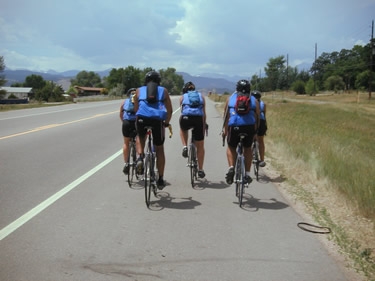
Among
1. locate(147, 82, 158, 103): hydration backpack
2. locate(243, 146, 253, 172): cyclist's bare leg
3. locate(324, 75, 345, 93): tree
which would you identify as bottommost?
locate(243, 146, 253, 172): cyclist's bare leg

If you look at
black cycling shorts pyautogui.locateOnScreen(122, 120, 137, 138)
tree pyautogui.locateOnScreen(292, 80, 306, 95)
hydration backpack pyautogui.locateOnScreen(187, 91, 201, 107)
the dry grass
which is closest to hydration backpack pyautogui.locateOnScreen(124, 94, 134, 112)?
black cycling shorts pyautogui.locateOnScreen(122, 120, 137, 138)

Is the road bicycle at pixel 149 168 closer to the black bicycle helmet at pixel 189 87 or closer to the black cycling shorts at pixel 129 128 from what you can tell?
the black cycling shorts at pixel 129 128

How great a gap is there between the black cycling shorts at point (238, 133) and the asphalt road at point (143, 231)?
3.04 ft

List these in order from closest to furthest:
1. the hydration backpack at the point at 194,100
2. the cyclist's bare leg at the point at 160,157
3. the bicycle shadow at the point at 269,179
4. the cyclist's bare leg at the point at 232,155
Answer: the cyclist's bare leg at the point at 160,157, the cyclist's bare leg at the point at 232,155, the hydration backpack at the point at 194,100, the bicycle shadow at the point at 269,179

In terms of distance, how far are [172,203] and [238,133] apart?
147cm

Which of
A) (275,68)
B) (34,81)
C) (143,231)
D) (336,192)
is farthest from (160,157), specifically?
(34,81)

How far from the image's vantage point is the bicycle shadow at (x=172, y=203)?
19.5 feet

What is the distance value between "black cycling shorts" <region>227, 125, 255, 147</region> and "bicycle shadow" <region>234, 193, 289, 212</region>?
900 millimetres

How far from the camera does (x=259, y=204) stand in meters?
6.25

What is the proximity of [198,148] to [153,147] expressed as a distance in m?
1.66

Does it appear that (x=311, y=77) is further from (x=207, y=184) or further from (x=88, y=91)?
(x=207, y=184)

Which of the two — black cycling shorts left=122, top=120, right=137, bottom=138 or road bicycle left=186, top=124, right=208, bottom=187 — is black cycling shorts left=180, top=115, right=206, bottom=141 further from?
black cycling shorts left=122, top=120, right=137, bottom=138

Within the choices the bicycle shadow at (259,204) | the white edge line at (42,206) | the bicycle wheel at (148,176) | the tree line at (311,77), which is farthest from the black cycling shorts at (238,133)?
the tree line at (311,77)

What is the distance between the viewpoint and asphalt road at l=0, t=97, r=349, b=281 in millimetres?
3807
